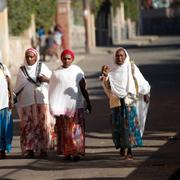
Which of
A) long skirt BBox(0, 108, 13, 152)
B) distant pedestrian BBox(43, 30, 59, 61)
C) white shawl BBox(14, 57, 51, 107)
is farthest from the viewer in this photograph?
distant pedestrian BBox(43, 30, 59, 61)

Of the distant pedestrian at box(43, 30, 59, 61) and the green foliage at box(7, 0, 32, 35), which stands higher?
the green foliage at box(7, 0, 32, 35)

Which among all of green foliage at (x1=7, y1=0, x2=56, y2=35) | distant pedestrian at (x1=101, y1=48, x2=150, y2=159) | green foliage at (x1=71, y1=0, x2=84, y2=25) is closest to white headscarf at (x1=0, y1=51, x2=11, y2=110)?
distant pedestrian at (x1=101, y1=48, x2=150, y2=159)

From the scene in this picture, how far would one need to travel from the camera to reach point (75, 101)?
13.2 meters

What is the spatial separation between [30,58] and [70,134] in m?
1.31

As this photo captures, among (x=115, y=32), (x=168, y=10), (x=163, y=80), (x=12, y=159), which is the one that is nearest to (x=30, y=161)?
(x=12, y=159)

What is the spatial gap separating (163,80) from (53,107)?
1686 centimetres

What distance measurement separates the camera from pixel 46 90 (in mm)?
13734

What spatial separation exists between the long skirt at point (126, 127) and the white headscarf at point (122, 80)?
0.76 feet

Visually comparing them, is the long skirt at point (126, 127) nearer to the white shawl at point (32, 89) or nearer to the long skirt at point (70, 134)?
the long skirt at point (70, 134)

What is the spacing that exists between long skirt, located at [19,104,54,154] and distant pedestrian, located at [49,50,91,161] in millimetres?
520

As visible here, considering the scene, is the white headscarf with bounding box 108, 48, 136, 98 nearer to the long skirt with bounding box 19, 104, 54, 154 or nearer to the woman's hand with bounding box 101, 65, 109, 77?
the woman's hand with bounding box 101, 65, 109, 77

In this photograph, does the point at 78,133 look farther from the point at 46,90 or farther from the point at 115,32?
the point at 115,32

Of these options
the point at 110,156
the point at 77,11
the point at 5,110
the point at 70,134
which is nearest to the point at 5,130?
the point at 5,110

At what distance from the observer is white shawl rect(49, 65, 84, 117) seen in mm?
13164
